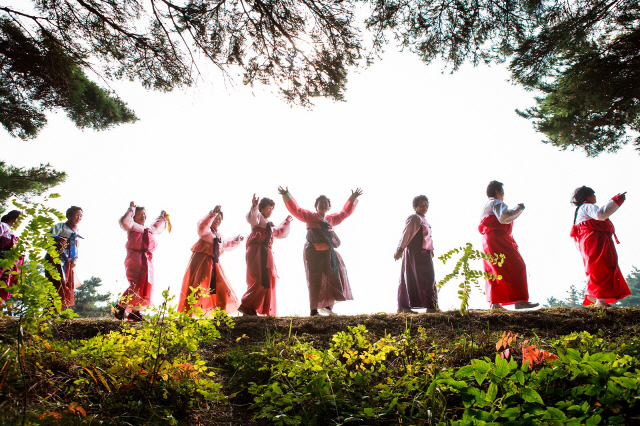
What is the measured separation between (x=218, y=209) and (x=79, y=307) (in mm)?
13405

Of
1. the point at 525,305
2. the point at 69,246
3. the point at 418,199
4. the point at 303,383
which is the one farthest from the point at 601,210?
the point at 69,246

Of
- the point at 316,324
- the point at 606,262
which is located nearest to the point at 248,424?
the point at 316,324

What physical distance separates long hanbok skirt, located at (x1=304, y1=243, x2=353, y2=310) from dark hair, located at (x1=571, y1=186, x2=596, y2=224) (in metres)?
3.65

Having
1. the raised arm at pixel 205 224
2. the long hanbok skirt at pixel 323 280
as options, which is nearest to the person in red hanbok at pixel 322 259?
the long hanbok skirt at pixel 323 280

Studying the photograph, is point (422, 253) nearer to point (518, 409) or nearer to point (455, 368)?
point (455, 368)

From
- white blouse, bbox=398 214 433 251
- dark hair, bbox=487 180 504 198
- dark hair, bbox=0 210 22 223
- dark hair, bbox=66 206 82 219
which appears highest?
dark hair, bbox=487 180 504 198

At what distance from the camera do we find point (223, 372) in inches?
114

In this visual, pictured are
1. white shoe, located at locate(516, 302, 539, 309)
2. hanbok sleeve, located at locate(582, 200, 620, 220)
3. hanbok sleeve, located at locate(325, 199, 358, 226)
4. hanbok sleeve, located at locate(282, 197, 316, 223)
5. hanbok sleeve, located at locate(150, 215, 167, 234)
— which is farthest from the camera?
hanbok sleeve, located at locate(325, 199, 358, 226)

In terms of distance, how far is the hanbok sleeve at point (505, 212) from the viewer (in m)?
5.38

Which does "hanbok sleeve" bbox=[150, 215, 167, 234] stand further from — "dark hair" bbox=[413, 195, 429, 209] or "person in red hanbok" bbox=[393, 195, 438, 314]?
"dark hair" bbox=[413, 195, 429, 209]

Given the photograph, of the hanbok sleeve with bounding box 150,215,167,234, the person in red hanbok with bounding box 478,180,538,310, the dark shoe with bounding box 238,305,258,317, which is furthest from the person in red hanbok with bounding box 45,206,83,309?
the person in red hanbok with bounding box 478,180,538,310

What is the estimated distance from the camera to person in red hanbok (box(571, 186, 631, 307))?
205 inches

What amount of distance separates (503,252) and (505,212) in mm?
572

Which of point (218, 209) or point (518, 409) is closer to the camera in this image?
point (518, 409)
